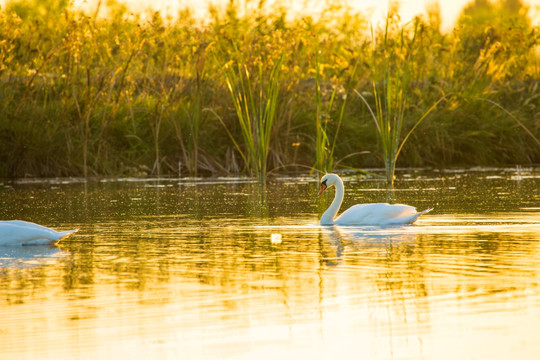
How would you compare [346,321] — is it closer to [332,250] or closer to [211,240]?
[332,250]

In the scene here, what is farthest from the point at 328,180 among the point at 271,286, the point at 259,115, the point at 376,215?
the point at 271,286

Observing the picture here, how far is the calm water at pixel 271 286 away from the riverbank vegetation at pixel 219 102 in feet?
15.7

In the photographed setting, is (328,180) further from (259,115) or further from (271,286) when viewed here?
(271,286)

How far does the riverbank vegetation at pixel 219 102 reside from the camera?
15141 millimetres

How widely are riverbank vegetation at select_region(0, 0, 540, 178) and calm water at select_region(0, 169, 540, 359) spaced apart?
4773 mm

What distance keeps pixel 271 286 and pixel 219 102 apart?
37.2 feet

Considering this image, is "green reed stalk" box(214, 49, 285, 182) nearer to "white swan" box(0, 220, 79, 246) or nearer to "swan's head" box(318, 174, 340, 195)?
"swan's head" box(318, 174, 340, 195)

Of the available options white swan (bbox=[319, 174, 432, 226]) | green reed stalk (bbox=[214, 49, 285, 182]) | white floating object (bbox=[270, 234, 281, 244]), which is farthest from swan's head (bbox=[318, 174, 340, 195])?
green reed stalk (bbox=[214, 49, 285, 182])

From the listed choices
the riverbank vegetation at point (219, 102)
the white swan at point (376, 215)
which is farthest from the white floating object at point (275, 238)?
the riverbank vegetation at point (219, 102)

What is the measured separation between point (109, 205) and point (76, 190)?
227 centimetres

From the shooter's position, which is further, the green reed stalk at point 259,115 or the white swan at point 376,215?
the green reed stalk at point 259,115

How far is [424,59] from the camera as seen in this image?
18719mm

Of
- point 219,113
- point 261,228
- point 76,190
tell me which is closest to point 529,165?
point 219,113

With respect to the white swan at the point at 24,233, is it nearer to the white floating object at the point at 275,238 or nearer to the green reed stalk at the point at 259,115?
the white floating object at the point at 275,238
